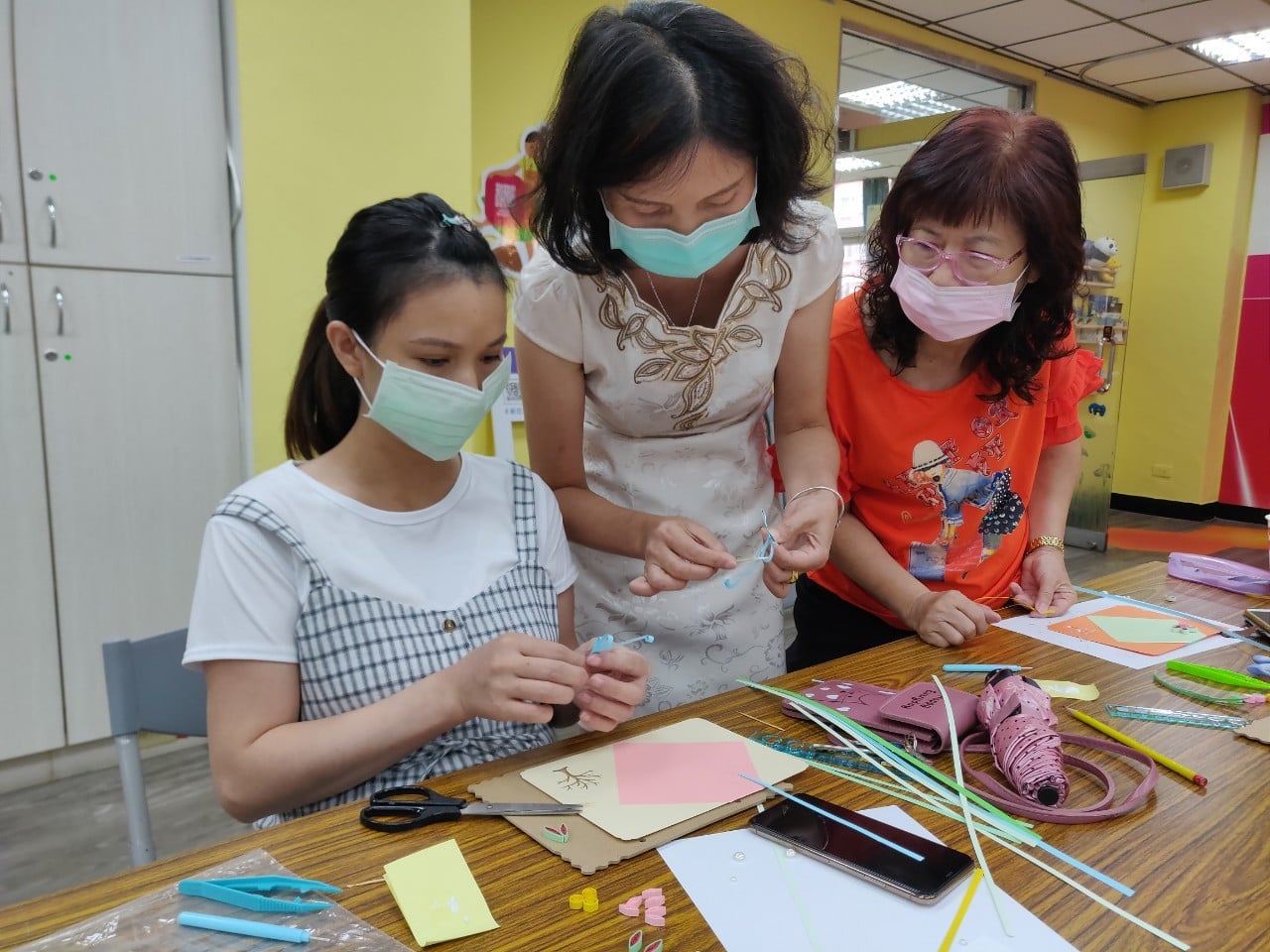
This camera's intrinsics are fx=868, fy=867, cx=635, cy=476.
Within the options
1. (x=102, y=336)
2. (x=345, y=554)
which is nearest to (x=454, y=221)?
(x=345, y=554)

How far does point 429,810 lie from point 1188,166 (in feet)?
26.1

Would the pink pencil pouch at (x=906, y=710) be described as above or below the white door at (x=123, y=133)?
below

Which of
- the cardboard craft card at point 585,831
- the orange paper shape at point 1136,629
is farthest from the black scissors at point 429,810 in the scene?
the orange paper shape at point 1136,629

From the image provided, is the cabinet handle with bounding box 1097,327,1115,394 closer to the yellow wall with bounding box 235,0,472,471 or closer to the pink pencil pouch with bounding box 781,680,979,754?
the yellow wall with bounding box 235,0,472,471

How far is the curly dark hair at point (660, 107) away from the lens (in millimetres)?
1047

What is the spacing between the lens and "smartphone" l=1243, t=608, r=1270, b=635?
1386 mm

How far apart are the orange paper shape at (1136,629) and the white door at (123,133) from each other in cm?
266

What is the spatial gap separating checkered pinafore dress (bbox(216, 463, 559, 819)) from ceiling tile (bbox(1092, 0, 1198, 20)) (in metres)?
5.50

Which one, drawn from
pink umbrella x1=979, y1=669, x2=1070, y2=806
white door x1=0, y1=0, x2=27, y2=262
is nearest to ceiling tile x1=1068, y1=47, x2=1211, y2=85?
white door x1=0, y1=0, x2=27, y2=262

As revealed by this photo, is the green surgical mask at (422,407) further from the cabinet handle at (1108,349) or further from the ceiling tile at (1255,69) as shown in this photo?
the ceiling tile at (1255,69)

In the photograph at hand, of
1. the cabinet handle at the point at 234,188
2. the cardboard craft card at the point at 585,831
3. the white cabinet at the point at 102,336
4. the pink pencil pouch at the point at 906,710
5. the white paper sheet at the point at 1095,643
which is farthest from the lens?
the cabinet handle at the point at 234,188

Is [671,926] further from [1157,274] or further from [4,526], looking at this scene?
[1157,274]

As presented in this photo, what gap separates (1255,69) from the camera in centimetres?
608

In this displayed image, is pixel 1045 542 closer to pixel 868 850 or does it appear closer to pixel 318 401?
pixel 868 850
